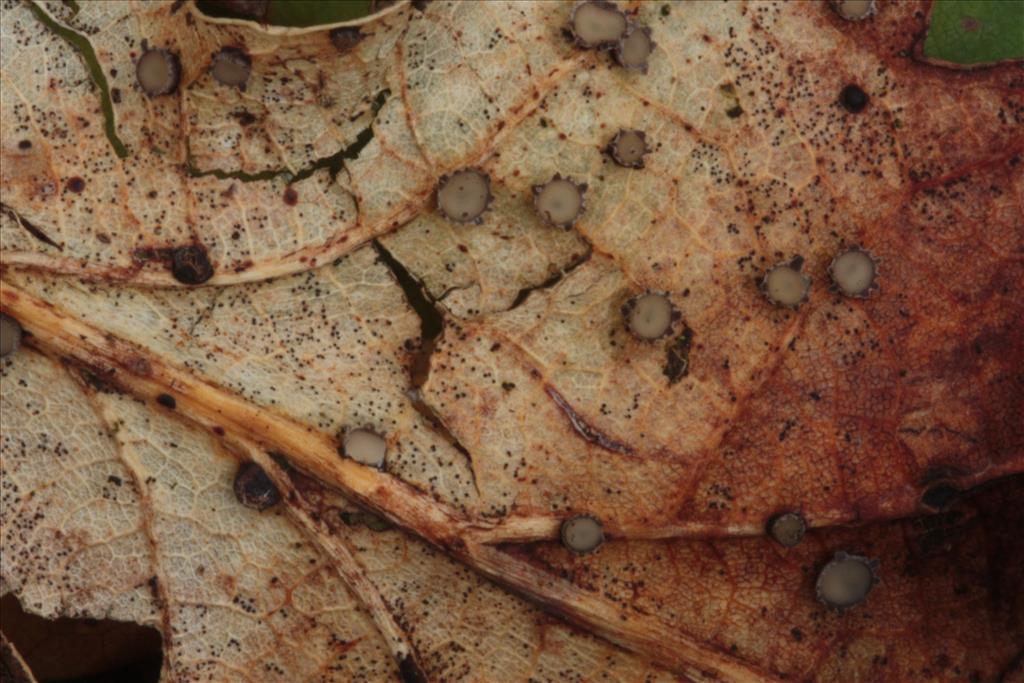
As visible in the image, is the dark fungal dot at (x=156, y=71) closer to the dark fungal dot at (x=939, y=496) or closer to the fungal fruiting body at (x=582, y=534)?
the fungal fruiting body at (x=582, y=534)

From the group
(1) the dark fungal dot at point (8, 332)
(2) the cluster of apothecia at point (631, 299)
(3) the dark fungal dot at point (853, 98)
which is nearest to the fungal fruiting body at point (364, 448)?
(2) the cluster of apothecia at point (631, 299)

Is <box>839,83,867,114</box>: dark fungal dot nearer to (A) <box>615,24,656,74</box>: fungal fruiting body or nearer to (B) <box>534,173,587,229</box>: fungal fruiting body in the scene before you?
(A) <box>615,24,656,74</box>: fungal fruiting body

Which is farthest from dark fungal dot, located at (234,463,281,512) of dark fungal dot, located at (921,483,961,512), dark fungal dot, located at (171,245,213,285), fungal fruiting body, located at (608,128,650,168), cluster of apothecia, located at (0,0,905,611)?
dark fungal dot, located at (921,483,961,512)

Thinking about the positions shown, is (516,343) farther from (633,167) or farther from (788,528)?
(788,528)

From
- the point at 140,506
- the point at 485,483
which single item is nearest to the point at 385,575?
the point at 485,483

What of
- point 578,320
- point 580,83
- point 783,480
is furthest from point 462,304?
point 783,480

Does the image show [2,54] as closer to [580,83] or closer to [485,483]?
[580,83]

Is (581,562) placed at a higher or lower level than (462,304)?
lower

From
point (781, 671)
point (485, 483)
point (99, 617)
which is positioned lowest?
point (99, 617)
